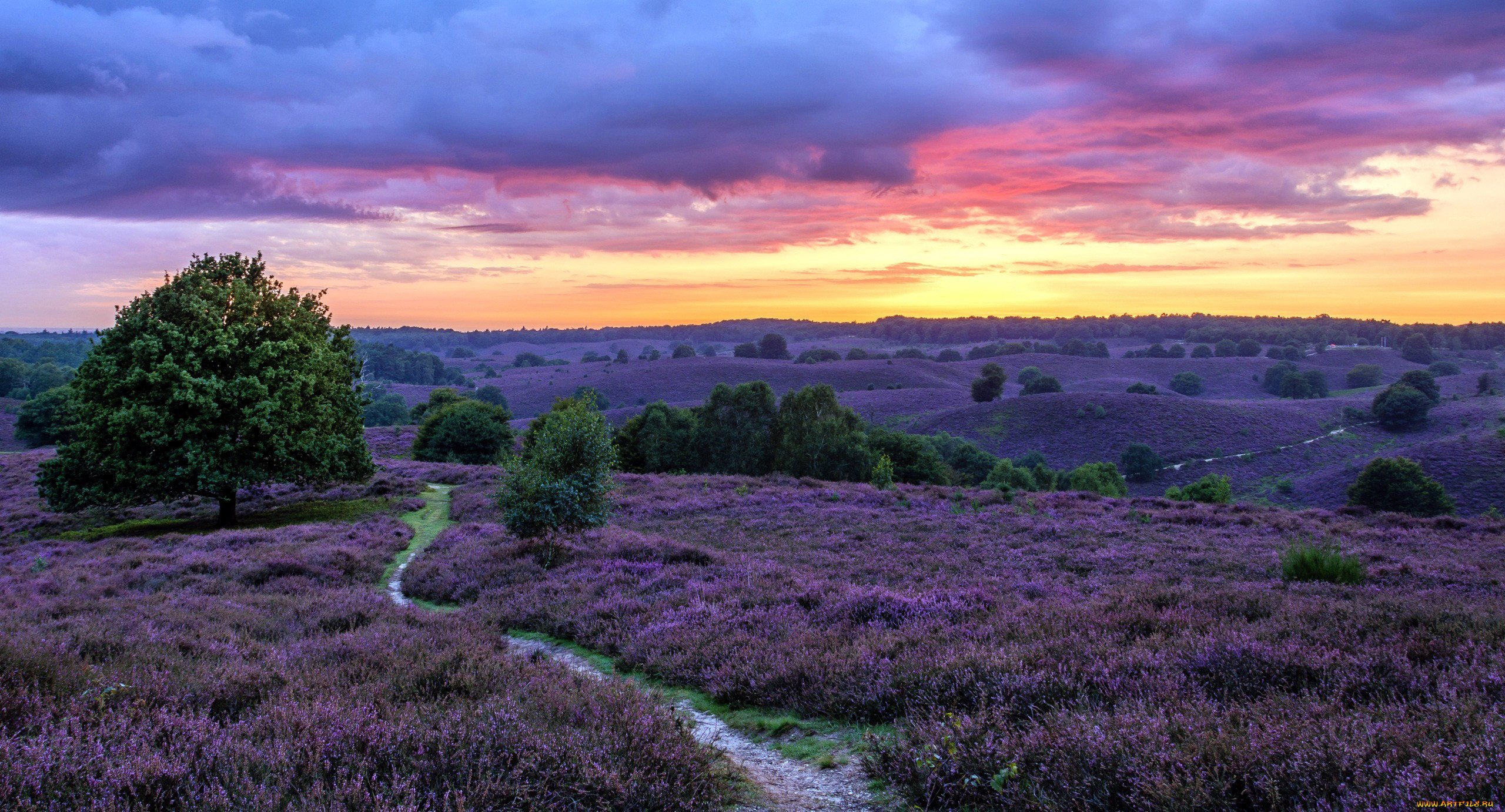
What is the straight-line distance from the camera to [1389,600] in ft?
29.4

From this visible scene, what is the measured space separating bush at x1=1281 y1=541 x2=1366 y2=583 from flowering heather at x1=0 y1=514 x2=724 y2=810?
39.1ft

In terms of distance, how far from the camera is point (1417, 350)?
167 metres

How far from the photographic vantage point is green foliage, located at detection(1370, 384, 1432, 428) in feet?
264

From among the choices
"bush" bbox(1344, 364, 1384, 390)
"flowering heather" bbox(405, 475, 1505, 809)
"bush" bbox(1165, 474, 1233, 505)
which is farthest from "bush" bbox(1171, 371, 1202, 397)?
"flowering heather" bbox(405, 475, 1505, 809)

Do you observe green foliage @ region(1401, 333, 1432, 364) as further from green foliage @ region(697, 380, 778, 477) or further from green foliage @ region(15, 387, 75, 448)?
green foliage @ region(15, 387, 75, 448)

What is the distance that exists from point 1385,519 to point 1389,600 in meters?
20.2

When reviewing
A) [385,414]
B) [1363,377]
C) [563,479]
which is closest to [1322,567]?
[563,479]

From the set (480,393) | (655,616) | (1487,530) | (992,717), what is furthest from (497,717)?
(480,393)

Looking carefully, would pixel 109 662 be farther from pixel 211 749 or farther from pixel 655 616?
pixel 655 616

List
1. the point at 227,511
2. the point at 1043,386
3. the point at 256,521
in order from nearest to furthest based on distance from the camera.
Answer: the point at 227,511, the point at 256,521, the point at 1043,386

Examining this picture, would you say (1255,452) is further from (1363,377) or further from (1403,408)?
(1363,377)

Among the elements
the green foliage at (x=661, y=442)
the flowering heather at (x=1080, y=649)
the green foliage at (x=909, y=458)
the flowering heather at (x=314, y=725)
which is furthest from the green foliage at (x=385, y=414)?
the flowering heather at (x=314, y=725)

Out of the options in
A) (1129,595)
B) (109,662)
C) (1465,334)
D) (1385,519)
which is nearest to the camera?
(109,662)

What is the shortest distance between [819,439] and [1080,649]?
52.2 metres
